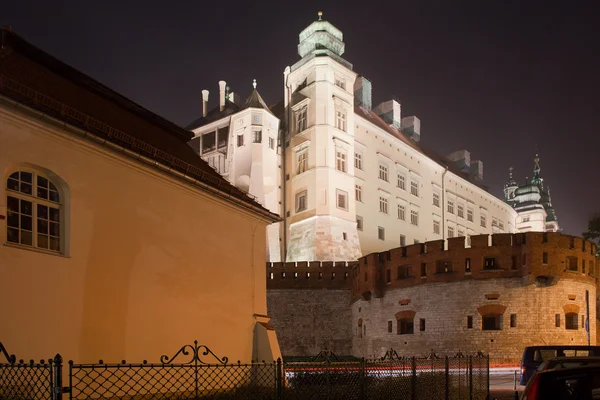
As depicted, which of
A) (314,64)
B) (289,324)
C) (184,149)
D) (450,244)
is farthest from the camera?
(314,64)

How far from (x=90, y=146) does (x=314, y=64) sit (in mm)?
40567

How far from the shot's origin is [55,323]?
451 inches

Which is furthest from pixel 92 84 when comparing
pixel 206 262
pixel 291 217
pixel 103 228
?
pixel 291 217

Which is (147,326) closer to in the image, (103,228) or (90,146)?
(103,228)

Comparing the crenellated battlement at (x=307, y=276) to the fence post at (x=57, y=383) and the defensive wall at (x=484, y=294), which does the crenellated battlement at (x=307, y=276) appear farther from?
the fence post at (x=57, y=383)

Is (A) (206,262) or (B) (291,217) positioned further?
(B) (291,217)

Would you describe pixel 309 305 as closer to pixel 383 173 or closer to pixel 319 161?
pixel 319 161

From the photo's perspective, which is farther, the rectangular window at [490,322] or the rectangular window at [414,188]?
the rectangular window at [414,188]

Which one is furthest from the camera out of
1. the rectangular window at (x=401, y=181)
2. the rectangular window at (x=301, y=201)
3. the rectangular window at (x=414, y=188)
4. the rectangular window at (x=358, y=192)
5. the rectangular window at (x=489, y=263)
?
the rectangular window at (x=414, y=188)

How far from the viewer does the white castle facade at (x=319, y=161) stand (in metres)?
49.9

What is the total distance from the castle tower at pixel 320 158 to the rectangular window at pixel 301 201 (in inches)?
1.4

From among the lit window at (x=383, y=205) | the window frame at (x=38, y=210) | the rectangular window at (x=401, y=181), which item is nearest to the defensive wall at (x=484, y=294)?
the lit window at (x=383, y=205)

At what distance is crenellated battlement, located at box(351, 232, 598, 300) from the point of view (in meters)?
32.2

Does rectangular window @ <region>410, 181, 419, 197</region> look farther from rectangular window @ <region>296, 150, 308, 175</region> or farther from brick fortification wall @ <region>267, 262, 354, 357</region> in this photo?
brick fortification wall @ <region>267, 262, 354, 357</region>
